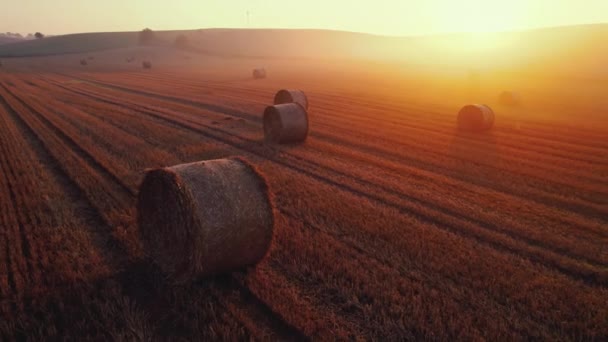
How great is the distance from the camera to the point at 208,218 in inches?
253

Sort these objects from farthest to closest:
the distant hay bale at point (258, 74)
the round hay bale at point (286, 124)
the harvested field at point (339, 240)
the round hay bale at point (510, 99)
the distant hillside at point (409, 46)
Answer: the distant hillside at point (409, 46) < the distant hay bale at point (258, 74) < the round hay bale at point (510, 99) < the round hay bale at point (286, 124) < the harvested field at point (339, 240)

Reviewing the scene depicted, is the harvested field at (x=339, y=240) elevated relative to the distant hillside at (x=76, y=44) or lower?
lower

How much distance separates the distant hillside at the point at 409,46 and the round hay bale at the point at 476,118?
4422 centimetres

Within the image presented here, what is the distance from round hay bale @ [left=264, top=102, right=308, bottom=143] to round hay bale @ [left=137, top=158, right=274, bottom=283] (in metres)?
8.26

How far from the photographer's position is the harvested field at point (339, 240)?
5.67 metres

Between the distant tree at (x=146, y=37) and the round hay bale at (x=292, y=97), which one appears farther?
the distant tree at (x=146, y=37)

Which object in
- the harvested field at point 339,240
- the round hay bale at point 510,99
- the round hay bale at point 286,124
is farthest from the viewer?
the round hay bale at point 510,99

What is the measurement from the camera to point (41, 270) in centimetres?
672

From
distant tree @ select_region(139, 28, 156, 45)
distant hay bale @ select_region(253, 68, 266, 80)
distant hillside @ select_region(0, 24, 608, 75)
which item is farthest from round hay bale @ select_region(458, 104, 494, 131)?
distant tree @ select_region(139, 28, 156, 45)

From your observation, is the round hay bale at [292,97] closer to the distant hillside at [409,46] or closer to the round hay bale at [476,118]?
the round hay bale at [476,118]

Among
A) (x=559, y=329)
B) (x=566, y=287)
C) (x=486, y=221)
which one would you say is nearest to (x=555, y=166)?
Answer: (x=486, y=221)

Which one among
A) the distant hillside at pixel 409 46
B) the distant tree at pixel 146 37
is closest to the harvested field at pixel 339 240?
the distant hillside at pixel 409 46

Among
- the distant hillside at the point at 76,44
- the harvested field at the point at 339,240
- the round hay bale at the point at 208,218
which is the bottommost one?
the harvested field at the point at 339,240

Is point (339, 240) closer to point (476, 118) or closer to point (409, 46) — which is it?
point (476, 118)
